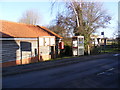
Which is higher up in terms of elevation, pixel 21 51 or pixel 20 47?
pixel 20 47

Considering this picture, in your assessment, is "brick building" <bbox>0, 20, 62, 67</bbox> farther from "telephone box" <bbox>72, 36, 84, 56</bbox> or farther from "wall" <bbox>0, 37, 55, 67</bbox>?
"telephone box" <bbox>72, 36, 84, 56</bbox>

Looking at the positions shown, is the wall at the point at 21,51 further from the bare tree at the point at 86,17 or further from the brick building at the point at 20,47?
the bare tree at the point at 86,17

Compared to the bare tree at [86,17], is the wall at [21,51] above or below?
below

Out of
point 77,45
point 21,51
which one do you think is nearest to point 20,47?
point 21,51

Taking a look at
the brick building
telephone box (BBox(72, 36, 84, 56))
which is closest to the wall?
the brick building

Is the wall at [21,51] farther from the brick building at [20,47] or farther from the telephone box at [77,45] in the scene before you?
the telephone box at [77,45]

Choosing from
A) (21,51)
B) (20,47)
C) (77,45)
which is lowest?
(21,51)

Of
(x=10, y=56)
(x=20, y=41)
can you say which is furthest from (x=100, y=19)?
(x=10, y=56)

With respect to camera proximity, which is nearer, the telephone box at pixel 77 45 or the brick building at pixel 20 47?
the brick building at pixel 20 47

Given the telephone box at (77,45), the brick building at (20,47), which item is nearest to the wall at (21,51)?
the brick building at (20,47)

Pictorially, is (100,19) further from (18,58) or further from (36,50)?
(18,58)

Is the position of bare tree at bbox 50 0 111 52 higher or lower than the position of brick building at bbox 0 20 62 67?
higher

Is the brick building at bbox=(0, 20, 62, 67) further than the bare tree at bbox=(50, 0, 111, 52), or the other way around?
the bare tree at bbox=(50, 0, 111, 52)

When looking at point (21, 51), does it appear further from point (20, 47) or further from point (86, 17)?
point (86, 17)
